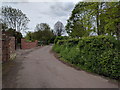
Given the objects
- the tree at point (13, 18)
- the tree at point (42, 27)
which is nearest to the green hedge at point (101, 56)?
the tree at point (13, 18)

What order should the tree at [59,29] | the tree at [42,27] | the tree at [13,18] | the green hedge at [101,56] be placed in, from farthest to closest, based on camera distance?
the tree at [59,29], the tree at [42,27], the tree at [13,18], the green hedge at [101,56]

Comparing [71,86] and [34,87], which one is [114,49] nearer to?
[71,86]

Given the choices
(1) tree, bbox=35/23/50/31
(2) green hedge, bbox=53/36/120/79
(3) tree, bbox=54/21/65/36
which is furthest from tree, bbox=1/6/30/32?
(3) tree, bbox=54/21/65/36

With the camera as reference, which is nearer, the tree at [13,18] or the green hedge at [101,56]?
the green hedge at [101,56]

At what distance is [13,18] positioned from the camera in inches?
841

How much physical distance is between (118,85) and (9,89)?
3.93m

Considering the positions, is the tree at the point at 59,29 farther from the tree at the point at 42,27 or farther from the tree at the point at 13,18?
the tree at the point at 13,18

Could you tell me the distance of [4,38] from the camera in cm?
601

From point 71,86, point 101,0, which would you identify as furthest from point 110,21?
point 71,86

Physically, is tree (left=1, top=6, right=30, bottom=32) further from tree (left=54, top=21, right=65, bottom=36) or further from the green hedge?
tree (left=54, top=21, right=65, bottom=36)

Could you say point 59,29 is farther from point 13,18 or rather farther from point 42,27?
point 13,18

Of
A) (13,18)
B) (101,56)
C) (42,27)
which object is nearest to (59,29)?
(42,27)

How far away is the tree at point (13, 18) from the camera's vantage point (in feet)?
65.6

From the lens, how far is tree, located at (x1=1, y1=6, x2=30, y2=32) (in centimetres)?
2000
